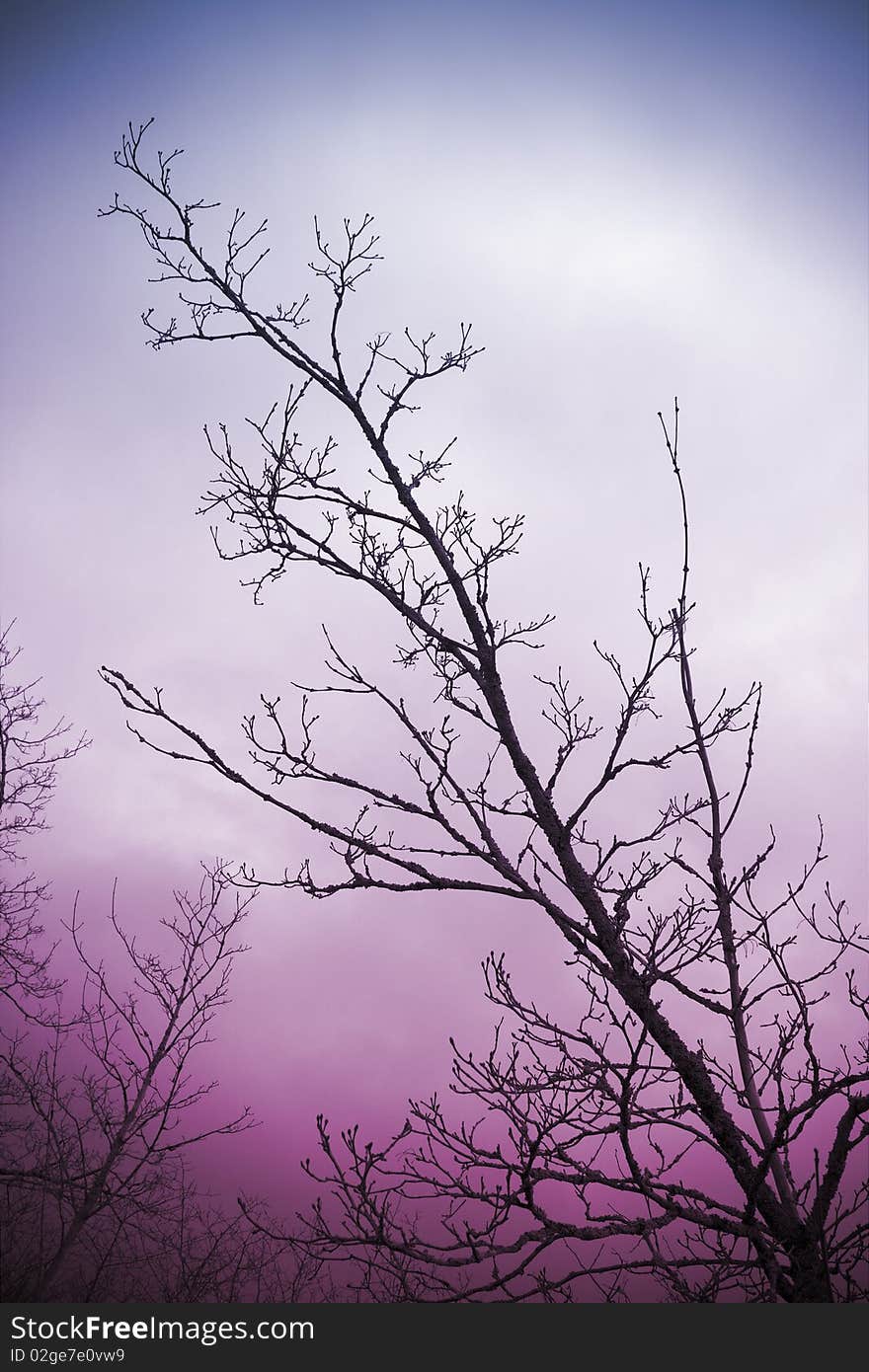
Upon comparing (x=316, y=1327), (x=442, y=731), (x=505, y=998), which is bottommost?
(x=316, y=1327)

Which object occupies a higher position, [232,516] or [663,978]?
[232,516]

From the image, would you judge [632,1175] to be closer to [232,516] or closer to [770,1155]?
[770,1155]

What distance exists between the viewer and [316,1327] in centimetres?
303

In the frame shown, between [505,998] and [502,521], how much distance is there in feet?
8.09

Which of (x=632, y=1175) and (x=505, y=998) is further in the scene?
(x=505, y=998)

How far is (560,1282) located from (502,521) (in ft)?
11.5

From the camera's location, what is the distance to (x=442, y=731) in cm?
373

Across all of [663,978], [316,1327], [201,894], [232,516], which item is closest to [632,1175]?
[663,978]

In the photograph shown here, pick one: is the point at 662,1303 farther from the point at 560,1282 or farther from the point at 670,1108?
the point at 670,1108

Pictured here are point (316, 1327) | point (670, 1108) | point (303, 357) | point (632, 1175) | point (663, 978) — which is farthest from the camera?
point (303, 357)

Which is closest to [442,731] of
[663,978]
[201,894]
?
[663,978]

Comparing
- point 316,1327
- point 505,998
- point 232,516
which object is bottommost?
point 316,1327

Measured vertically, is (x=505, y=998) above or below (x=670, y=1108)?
above

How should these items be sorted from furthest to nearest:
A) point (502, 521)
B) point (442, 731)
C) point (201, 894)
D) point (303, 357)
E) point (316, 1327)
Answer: point (201, 894) < point (303, 357) < point (502, 521) < point (442, 731) < point (316, 1327)
